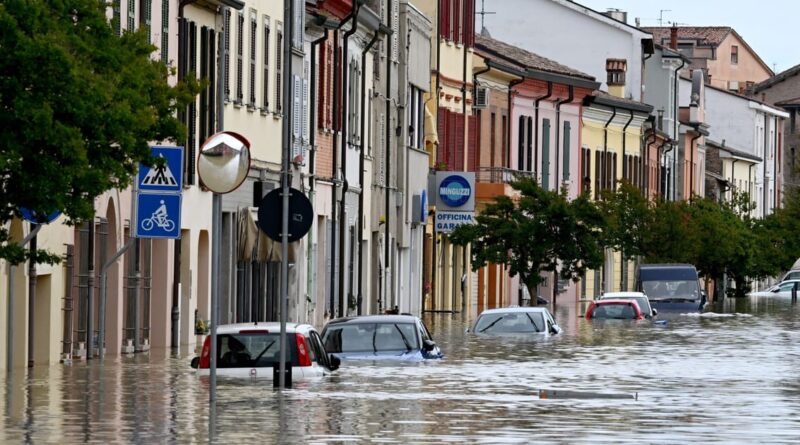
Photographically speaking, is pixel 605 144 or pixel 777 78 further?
pixel 777 78

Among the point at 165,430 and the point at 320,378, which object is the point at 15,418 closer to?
the point at 165,430

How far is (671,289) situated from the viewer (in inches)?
2815


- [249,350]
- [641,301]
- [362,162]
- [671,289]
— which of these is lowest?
[249,350]

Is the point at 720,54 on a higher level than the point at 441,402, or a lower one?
higher

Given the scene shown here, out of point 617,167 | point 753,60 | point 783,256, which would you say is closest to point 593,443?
point 617,167

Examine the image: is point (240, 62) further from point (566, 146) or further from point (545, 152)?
point (566, 146)

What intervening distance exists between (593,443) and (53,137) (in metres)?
6.09

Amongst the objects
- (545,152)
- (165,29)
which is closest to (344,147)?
(165,29)

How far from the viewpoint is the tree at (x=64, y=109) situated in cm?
2088

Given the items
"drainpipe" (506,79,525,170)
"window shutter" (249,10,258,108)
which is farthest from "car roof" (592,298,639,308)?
"drainpipe" (506,79,525,170)

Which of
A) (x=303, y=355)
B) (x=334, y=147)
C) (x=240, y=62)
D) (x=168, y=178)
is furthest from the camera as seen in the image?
(x=334, y=147)

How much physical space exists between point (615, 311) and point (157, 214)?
3080 cm

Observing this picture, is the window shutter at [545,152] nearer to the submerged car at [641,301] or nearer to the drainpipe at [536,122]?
the drainpipe at [536,122]

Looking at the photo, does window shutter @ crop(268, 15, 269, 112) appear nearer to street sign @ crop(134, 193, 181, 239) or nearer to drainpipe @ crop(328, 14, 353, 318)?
drainpipe @ crop(328, 14, 353, 318)
